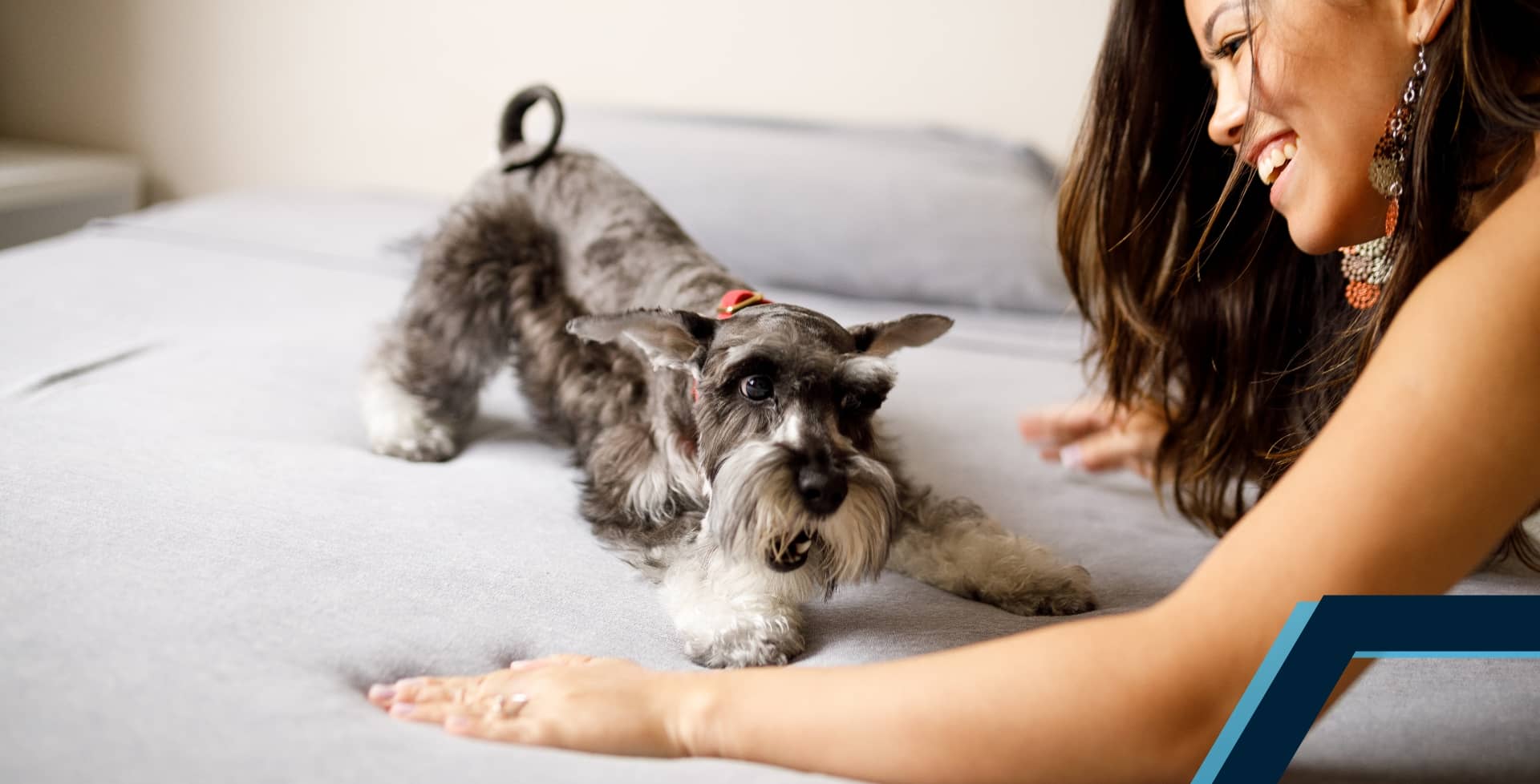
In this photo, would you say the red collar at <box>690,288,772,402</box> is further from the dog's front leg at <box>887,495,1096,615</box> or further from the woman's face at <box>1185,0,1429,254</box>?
the woman's face at <box>1185,0,1429,254</box>

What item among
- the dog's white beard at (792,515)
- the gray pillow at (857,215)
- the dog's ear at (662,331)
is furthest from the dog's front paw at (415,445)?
the gray pillow at (857,215)

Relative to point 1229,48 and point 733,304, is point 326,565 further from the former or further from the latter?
point 1229,48

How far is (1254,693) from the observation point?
101 cm

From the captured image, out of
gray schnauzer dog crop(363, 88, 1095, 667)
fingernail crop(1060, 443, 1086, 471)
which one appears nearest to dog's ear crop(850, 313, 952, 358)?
gray schnauzer dog crop(363, 88, 1095, 667)

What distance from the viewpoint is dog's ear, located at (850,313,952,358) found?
1.71m

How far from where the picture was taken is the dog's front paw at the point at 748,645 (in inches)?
58.6

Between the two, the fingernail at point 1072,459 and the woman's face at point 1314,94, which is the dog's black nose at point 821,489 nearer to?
the woman's face at point 1314,94

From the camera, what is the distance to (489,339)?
2416 mm

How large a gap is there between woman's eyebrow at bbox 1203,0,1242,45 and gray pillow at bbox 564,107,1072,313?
1759 millimetres

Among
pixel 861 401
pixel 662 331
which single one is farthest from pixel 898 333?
pixel 662 331

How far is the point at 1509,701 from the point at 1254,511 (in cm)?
58

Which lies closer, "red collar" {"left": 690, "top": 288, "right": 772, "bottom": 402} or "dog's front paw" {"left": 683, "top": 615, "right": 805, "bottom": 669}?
"dog's front paw" {"left": 683, "top": 615, "right": 805, "bottom": 669}

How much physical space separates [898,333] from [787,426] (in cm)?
30

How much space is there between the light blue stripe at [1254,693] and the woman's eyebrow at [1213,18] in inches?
35.2
